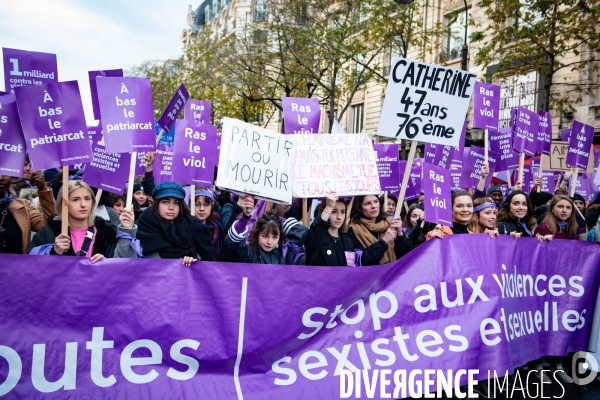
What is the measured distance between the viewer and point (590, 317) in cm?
571

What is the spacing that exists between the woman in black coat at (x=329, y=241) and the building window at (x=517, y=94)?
17.5 meters

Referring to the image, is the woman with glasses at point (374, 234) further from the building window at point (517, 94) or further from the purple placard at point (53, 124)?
the building window at point (517, 94)

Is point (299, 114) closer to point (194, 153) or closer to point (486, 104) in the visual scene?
point (194, 153)

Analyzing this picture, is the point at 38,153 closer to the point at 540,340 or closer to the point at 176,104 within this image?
the point at 176,104

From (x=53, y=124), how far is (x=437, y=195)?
3047 mm

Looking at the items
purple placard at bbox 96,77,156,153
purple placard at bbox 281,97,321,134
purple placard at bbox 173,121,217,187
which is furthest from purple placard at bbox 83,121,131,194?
purple placard at bbox 281,97,321,134

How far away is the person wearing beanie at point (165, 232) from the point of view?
4.49 m

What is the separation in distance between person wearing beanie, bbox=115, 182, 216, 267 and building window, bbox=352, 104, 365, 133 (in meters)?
28.0

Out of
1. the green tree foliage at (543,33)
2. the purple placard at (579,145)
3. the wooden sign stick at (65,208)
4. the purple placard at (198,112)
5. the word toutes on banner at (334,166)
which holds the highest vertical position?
the green tree foliage at (543,33)

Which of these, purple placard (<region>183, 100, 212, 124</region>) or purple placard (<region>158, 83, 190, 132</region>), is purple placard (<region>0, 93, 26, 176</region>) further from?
purple placard (<region>183, 100, 212, 124</region>)

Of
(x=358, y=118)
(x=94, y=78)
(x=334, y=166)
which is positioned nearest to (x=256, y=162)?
(x=334, y=166)

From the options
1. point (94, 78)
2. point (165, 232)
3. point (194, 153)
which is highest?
point (94, 78)

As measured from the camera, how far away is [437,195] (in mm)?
5496

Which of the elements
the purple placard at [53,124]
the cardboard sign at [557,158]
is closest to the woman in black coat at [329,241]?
the purple placard at [53,124]
